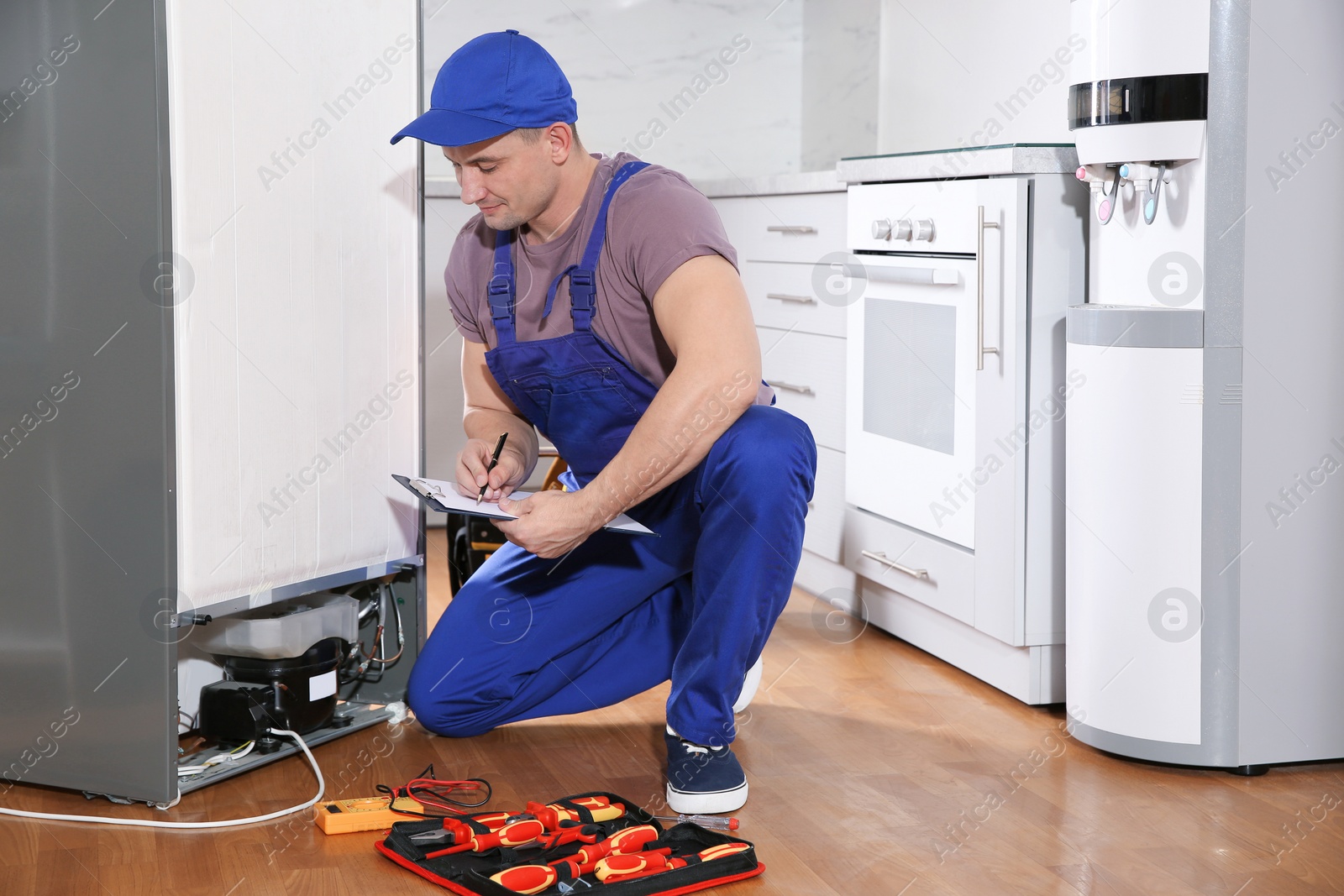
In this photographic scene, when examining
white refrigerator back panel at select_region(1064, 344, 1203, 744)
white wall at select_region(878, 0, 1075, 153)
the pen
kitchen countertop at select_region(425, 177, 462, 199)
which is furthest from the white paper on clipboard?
kitchen countertop at select_region(425, 177, 462, 199)

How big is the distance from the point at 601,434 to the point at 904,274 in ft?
2.56

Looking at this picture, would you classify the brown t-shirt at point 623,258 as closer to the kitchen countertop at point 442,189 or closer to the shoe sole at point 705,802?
the shoe sole at point 705,802

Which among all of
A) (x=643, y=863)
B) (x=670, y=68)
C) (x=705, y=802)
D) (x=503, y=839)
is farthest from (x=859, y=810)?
(x=670, y=68)

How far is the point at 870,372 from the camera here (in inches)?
101

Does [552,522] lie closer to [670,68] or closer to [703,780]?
[703,780]

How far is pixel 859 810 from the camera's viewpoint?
1.66 meters

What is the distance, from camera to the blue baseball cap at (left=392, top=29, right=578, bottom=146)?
5.41 ft

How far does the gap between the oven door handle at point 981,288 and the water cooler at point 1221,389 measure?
25cm

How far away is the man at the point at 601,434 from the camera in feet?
5.42

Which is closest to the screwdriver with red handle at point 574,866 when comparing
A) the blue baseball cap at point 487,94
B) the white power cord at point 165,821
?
the white power cord at point 165,821

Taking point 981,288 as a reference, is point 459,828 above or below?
below

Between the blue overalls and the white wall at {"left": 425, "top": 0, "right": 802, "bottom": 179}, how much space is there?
2140 mm

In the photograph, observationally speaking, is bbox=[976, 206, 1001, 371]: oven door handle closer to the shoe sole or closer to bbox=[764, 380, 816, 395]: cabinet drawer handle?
bbox=[764, 380, 816, 395]: cabinet drawer handle

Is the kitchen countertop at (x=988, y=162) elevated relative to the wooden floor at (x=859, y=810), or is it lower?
elevated
